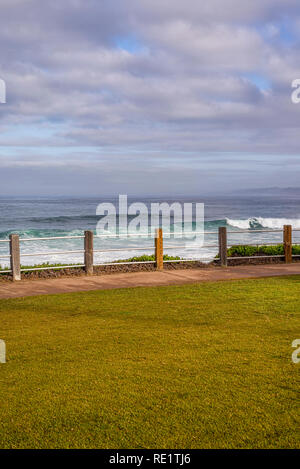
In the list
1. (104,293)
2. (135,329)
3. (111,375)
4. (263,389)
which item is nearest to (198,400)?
(263,389)

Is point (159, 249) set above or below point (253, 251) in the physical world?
above

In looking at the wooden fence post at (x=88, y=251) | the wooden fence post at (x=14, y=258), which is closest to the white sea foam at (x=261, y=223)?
the wooden fence post at (x=88, y=251)

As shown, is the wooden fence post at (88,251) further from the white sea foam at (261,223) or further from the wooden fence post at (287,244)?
the white sea foam at (261,223)

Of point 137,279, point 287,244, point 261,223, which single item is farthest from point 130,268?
point 261,223

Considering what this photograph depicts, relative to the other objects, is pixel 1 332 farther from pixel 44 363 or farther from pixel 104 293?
pixel 104 293

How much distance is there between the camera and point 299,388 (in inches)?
177

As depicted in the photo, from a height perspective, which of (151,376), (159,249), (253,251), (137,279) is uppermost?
(159,249)

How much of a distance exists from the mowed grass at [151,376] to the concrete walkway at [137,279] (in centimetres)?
183

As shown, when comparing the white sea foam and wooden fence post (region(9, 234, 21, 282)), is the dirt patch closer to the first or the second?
wooden fence post (region(9, 234, 21, 282))

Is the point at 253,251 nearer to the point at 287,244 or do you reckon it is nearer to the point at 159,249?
the point at 287,244

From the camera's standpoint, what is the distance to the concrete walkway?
10029 millimetres

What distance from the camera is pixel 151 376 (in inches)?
189

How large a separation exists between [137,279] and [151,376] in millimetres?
6382

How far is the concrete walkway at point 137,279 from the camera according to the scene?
395 inches
